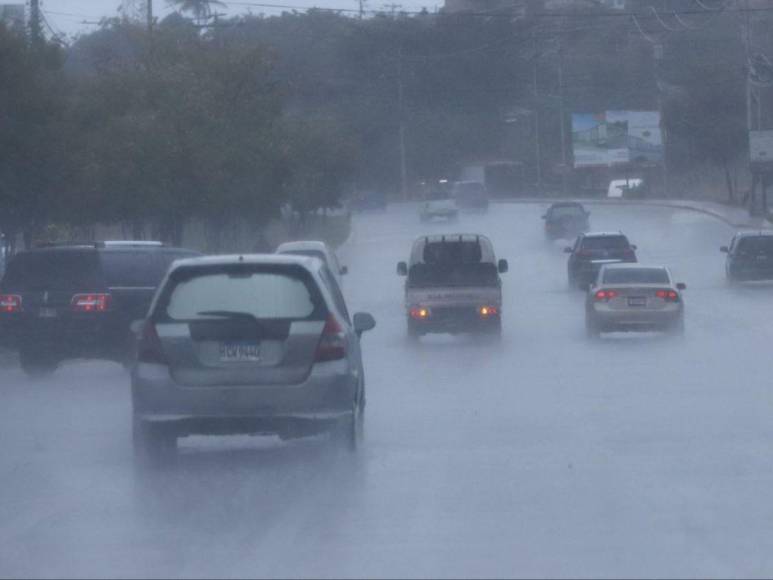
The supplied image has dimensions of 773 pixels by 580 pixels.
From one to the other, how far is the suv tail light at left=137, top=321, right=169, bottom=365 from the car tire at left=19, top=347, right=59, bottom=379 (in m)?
9.66

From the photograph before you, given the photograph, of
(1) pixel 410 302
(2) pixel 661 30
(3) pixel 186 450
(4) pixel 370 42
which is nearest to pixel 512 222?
(4) pixel 370 42

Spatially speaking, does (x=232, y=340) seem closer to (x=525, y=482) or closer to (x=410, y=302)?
(x=525, y=482)

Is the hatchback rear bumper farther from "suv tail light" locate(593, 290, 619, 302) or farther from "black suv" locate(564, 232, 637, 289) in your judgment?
"black suv" locate(564, 232, 637, 289)

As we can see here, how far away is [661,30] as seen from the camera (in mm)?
116000

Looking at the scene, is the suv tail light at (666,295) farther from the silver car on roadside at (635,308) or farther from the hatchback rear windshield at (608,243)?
the hatchback rear windshield at (608,243)

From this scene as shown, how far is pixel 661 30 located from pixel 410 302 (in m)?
89.9

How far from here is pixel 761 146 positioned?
223 ft

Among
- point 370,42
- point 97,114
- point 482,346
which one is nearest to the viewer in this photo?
point 482,346

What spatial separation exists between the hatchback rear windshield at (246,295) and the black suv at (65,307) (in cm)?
914

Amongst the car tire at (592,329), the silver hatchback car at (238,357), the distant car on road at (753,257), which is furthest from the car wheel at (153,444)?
the distant car on road at (753,257)

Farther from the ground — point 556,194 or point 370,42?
point 370,42

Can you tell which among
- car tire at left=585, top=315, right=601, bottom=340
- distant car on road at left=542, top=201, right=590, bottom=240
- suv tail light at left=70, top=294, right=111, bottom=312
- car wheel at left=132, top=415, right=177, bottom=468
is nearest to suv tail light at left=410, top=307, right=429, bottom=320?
car tire at left=585, top=315, right=601, bottom=340

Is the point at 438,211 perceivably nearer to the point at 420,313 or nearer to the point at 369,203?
the point at 369,203

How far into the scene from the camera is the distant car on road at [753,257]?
45500 millimetres
